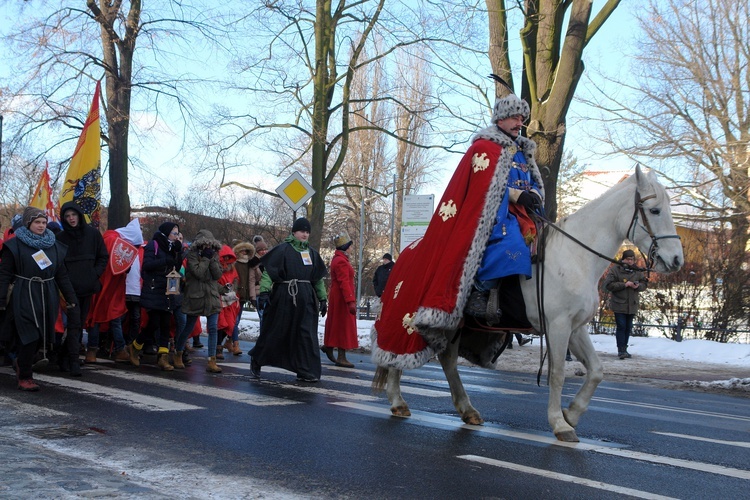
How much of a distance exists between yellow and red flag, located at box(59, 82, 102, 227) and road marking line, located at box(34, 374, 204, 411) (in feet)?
16.6

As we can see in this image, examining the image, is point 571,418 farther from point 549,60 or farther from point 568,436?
point 549,60

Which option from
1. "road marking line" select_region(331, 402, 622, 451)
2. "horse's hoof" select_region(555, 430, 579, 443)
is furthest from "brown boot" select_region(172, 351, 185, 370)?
"horse's hoof" select_region(555, 430, 579, 443)

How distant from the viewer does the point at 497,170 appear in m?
7.28

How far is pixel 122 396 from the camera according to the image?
8.85 meters

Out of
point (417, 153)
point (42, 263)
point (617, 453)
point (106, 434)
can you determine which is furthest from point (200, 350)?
point (417, 153)

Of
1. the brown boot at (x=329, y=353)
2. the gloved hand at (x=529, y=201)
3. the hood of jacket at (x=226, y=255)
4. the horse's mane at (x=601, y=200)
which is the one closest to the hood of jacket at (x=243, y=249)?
the hood of jacket at (x=226, y=255)

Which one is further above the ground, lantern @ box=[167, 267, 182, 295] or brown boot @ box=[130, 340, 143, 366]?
lantern @ box=[167, 267, 182, 295]

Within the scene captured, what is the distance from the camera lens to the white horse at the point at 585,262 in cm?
680

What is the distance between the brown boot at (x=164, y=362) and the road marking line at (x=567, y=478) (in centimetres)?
672

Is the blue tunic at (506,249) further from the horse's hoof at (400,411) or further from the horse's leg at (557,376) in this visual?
the horse's hoof at (400,411)

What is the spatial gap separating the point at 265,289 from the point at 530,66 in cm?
908

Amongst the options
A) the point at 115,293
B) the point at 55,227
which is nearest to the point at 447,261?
the point at 55,227

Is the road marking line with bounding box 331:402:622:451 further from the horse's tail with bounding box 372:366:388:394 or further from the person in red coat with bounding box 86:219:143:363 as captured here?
the person in red coat with bounding box 86:219:143:363

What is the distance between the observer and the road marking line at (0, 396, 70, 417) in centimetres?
761
